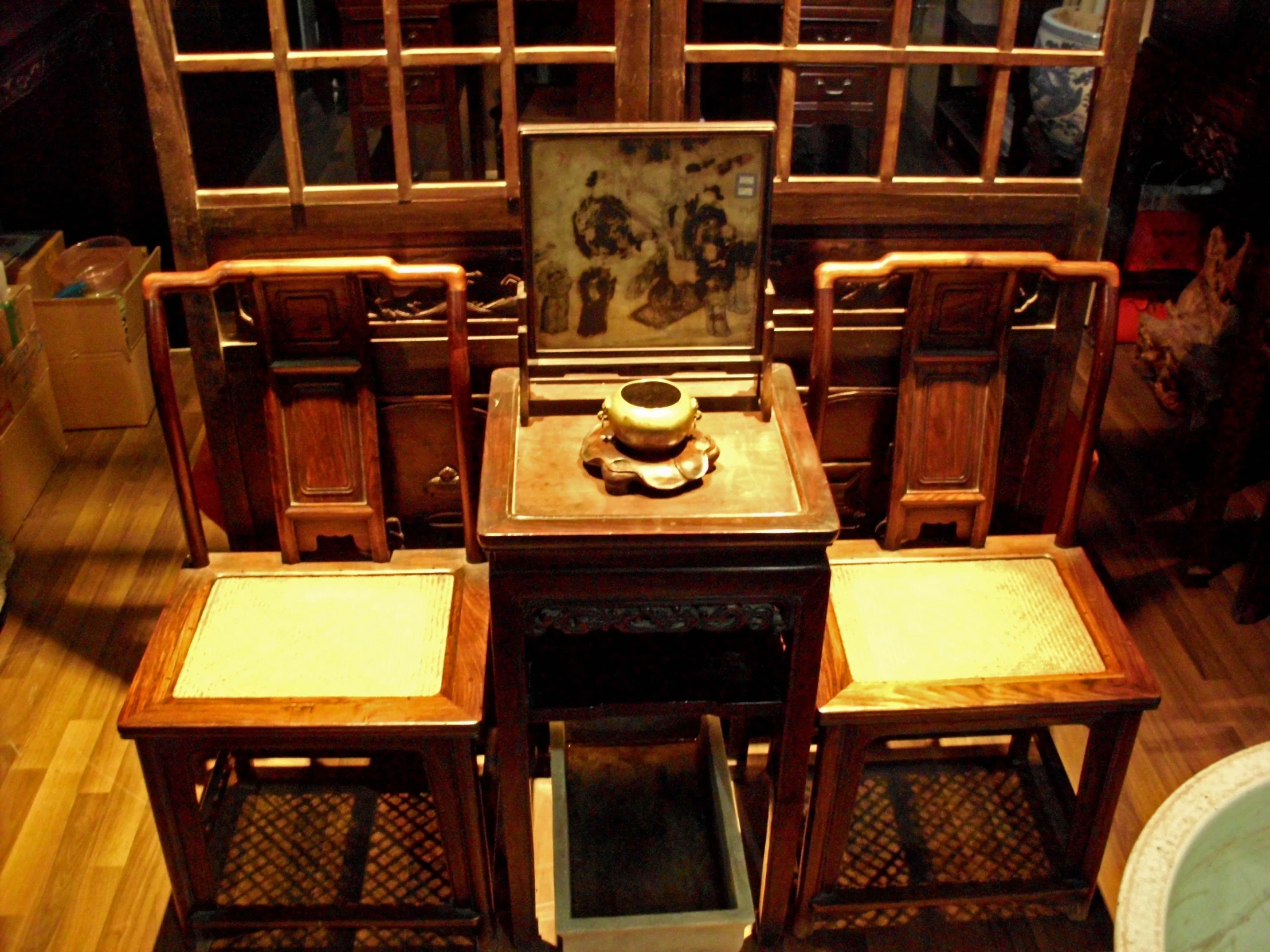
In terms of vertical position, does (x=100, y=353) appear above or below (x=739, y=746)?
above

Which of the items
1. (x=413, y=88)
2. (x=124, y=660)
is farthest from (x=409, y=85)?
(x=124, y=660)

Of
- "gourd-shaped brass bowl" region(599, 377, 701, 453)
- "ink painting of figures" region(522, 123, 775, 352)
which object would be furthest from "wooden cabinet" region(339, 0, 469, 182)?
"gourd-shaped brass bowl" region(599, 377, 701, 453)

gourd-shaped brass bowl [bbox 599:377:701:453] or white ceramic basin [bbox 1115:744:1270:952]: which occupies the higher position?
gourd-shaped brass bowl [bbox 599:377:701:453]

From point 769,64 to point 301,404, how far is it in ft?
3.13

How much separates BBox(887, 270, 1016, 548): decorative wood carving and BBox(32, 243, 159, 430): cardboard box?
2100 millimetres

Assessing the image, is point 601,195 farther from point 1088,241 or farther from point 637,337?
point 1088,241

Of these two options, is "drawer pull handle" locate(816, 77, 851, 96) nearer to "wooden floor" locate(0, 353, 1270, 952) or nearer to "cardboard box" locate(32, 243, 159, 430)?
"wooden floor" locate(0, 353, 1270, 952)

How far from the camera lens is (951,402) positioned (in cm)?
213

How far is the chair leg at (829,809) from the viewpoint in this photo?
191 cm

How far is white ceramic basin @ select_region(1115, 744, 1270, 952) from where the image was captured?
5.22ft

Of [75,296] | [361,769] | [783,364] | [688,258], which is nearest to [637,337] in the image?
[688,258]

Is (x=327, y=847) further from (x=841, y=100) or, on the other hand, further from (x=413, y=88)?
(x=841, y=100)

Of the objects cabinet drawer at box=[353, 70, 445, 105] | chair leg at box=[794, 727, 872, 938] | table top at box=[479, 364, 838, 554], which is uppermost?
cabinet drawer at box=[353, 70, 445, 105]

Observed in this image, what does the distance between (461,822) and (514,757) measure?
187mm
